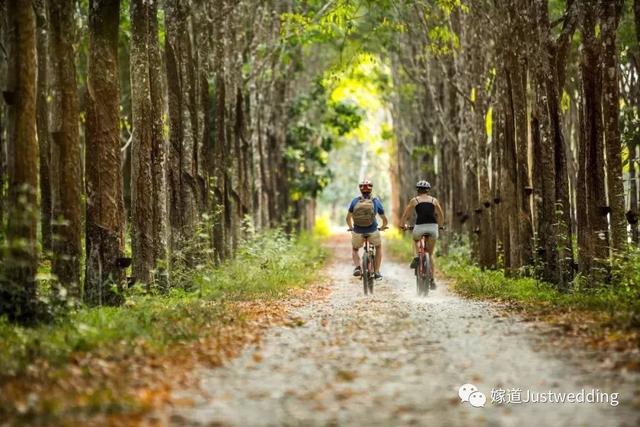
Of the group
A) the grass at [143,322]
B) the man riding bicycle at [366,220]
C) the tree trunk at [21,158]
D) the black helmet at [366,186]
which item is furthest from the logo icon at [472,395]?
the man riding bicycle at [366,220]

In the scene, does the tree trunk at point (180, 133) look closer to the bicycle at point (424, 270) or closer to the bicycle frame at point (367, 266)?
the bicycle frame at point (367, 266)

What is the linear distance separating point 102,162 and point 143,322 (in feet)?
10.5

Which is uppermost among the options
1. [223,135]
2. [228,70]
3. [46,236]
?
[228,70]

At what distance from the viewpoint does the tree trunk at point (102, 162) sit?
41.0 ft

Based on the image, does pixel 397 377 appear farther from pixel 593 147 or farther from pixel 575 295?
pixel 593 147

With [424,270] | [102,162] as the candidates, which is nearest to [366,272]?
[424,270]

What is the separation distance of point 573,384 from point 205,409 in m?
3.01

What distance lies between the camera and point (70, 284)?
1171 centimetres

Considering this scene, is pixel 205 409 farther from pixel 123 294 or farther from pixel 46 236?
pixel 46 236

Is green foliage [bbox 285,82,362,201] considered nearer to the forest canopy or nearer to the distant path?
the forest canopy

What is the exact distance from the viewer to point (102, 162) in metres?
12.6

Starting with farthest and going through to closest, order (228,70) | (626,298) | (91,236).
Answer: (228,70)
(91,236)
(626,298)

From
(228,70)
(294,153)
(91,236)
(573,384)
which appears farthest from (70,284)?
(294,153)

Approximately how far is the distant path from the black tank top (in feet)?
15.1
